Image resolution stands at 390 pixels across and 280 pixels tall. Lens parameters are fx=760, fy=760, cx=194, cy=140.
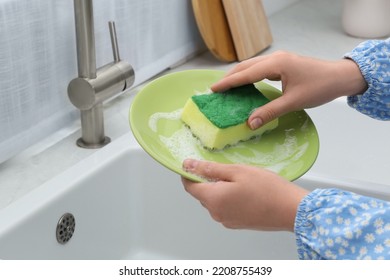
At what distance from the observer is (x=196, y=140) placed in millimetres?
985

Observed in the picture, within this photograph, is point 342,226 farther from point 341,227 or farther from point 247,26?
point 247,26

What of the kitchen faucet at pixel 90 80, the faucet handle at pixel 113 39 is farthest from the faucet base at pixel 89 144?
the faucet handle at pixel 113 39

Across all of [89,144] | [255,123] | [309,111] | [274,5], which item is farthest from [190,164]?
[274,5]

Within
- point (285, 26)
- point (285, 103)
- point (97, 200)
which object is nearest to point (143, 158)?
point (97, 200)

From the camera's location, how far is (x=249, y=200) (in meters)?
0.82

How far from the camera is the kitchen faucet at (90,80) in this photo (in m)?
1.15

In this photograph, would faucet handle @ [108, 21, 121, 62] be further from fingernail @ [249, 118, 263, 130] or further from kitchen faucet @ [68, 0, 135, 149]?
fingernail @ [249, 118, 263, 130]

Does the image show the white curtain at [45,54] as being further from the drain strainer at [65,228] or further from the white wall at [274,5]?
the white wall at [274,5]

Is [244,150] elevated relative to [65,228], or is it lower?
elevated

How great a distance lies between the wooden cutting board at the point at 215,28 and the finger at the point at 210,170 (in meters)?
0.69

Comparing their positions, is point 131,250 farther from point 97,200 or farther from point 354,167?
point 354,167

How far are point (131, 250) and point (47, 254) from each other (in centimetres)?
23

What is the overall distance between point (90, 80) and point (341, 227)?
1.78 ft

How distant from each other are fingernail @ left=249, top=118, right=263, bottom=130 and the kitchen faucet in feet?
1.01
